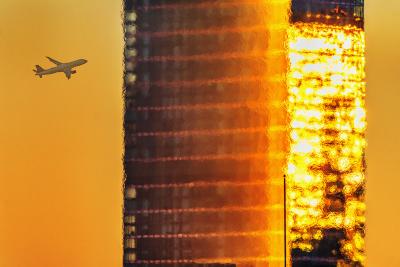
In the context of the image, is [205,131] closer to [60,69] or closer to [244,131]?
[244,131]

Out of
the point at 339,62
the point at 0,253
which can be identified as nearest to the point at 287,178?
the point at 339,62

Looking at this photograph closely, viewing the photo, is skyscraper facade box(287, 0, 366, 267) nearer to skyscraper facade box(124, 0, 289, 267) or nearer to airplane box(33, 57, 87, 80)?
skyscraper facade box(124, 0, 289, 267)

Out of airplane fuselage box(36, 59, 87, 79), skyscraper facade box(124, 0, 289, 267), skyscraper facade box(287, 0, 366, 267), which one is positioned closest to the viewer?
airplane fuselage box(36, 59, 87, 79)

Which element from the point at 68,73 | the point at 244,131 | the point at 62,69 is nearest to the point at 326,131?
the point at 244,131

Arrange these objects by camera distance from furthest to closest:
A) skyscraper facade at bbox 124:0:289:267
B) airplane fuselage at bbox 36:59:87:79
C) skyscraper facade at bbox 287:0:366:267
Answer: skyscraper facade at bbox 287:0:366:267
skyscraper facade at bbox 124:0:289:267
airplane fuselage at bbox 36:59:87:79

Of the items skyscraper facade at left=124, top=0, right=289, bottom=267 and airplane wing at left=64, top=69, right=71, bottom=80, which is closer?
airplane wing at left=64, top=69, right=71, bottom=80

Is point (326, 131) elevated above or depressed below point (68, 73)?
below

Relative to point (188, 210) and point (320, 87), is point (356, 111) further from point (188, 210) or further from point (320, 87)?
point (188, 210)

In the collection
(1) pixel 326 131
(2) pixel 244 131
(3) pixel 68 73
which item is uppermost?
(3) pixel 68 73

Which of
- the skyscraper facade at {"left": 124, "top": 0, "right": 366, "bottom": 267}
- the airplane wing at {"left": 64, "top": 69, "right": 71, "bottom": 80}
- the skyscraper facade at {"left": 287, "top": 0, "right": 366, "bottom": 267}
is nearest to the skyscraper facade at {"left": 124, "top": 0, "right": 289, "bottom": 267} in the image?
the skyscraper facade at {"left": 124, "top": 0, "right": 366, "bottom": 267}

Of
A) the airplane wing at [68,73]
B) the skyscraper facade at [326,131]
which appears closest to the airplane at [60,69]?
the airplane wing at [68,73]
